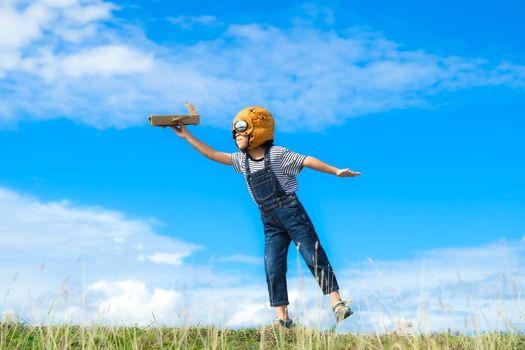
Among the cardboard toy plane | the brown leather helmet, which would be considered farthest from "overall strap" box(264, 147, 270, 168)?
the cardboard toy plane

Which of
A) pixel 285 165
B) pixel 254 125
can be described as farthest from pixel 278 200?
pixel 254 125

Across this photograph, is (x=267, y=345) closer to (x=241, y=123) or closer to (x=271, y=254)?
(x=271, y=254)

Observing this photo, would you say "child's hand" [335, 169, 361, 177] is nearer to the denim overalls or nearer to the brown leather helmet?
the denim overalls

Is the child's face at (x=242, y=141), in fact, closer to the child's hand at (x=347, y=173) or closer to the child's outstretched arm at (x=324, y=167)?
the child's outstretched arm at (x=324, y=167)

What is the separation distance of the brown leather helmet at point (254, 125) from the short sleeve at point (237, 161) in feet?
0.49

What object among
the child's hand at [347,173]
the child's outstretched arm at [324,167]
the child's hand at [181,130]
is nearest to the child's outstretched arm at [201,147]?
the child's hand at [181,130]

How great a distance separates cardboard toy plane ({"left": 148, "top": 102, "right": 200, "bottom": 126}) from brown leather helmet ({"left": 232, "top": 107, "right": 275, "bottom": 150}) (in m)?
0.48

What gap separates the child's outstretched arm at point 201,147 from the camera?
298 inches

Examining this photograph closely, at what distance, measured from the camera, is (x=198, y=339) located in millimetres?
6555

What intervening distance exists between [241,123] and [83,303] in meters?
2.51

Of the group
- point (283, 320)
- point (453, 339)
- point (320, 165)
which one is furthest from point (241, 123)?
point (453, 339)

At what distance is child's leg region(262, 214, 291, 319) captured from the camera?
7.31m

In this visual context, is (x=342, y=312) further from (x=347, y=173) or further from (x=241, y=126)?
(x=241, y=126)

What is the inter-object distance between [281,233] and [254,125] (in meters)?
1.21
